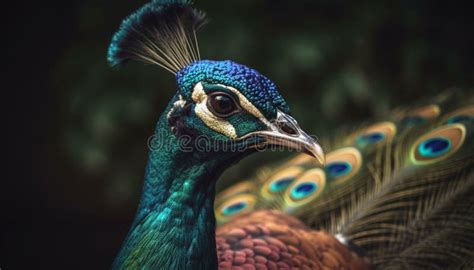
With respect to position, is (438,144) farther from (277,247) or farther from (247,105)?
(247,105)

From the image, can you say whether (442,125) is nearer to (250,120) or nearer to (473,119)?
(473,119)

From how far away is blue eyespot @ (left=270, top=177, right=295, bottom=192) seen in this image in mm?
1812

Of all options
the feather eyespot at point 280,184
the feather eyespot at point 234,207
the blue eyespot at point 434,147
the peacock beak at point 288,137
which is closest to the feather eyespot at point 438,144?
the blue eyespot at point 434,147

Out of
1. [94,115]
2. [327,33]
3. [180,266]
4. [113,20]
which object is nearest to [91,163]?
[94,115]

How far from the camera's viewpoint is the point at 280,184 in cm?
183

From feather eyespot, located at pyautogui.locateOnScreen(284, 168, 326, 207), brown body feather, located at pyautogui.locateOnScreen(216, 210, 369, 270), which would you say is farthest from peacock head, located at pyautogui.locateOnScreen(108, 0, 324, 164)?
feather eyespot, located at pyautogui.locateOnScreen(284, 168, 326, 207)

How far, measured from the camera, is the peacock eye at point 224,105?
0.99 meters

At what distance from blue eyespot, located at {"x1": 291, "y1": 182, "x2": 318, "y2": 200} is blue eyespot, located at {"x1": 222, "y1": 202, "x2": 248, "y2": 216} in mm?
173

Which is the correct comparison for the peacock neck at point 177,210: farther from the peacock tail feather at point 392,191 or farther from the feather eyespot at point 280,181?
the feather eyespot at point 280,181

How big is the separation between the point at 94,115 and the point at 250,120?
147 cm

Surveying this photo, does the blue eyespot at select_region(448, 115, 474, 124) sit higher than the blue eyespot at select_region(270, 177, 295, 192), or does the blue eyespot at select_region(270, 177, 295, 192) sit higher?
the blue eyespot at select_region(448, 115, 474, 124)

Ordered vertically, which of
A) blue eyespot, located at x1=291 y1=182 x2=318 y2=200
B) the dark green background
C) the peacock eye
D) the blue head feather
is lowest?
the peacock eye

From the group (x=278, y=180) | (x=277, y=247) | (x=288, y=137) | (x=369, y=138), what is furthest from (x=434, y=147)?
(x=288, y=137)

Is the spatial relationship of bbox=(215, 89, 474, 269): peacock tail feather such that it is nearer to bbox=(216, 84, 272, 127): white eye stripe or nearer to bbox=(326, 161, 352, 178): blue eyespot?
bbox=(326, 161, 352, 178): blue eyespot
